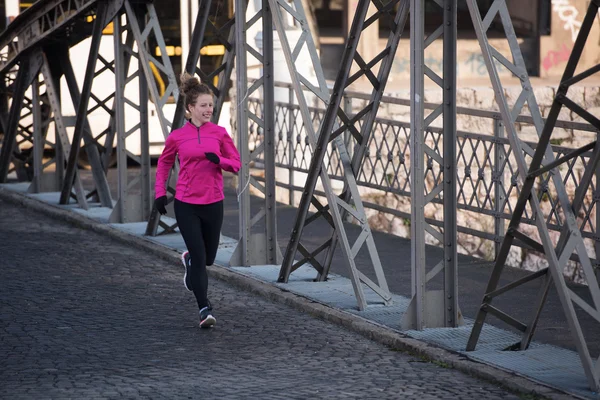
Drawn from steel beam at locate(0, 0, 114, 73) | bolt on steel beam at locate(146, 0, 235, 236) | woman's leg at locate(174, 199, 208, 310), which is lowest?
woman's leg at locate(174, 199, 208, 310)

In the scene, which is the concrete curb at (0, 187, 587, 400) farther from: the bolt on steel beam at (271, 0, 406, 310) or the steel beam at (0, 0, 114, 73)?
the steel beam at (0, 0, 114, 73)

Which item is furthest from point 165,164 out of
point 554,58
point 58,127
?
point 554,58

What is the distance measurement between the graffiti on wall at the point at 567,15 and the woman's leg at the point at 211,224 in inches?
749

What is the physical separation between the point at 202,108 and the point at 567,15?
1943 cm

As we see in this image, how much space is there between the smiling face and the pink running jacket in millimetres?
97

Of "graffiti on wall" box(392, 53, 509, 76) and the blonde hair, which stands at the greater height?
"graffiti on wall" box(392, 53, 509, 76)

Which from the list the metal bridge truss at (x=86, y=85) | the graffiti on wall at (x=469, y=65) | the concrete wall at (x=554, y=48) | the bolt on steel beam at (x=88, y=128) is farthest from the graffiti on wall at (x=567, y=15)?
the bolt on steel beam at (x=88, y=128)

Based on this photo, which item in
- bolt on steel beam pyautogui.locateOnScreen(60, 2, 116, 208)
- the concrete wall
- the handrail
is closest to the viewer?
the handrail

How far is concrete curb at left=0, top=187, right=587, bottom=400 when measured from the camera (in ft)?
23.4

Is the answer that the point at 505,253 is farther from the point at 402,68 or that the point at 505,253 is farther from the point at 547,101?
the point at 402,68

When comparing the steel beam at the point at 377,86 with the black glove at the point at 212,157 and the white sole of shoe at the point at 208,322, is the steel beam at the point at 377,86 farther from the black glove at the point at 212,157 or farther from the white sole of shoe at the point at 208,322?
the white sole of shoe at the point at 208,322

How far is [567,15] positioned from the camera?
89.1ft

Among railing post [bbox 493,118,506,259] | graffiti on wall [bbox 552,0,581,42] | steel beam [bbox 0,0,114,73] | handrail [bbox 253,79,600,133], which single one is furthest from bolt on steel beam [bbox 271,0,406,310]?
graffiti on wall [bbox 552,0,581,42]

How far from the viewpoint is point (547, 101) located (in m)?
20.9
